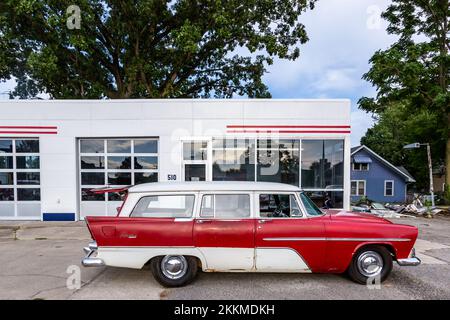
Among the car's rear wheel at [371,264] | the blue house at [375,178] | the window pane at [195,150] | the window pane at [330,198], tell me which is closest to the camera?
the car's rear wheel at [371,264]

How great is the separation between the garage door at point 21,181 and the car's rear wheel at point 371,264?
10422 mm

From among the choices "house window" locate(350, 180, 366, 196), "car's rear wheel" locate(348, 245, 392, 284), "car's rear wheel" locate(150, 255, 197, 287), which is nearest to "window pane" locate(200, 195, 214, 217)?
"car's rear wheel" locate(150, 255, 197, 287)

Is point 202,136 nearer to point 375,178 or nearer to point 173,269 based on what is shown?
point 173,269

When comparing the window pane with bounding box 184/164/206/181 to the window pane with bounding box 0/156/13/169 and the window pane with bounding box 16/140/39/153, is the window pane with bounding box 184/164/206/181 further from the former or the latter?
the window pane with bounding box 0/156/13/169

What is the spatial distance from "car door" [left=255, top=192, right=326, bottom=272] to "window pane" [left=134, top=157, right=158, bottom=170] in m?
6.61

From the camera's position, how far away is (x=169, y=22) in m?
13.5

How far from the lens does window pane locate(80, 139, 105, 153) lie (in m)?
10.3

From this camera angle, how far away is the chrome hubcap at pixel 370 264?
4469 mm

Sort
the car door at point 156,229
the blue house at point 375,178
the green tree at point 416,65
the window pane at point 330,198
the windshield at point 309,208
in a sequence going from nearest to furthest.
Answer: the car door at point 156,229
the windshield at point 309,208
the window pane at point 330,198
the green tree at point 416,65
the blue house at point 375,178

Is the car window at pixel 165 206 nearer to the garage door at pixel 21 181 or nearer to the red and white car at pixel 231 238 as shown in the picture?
the red and white car at pixel 231 238

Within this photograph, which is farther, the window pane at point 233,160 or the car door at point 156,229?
the window pane at point 233,160

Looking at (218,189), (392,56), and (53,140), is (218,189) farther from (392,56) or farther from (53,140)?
(392,56)

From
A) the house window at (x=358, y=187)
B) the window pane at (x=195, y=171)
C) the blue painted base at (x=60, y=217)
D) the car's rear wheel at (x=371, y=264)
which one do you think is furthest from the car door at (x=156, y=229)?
the house window at (x=358, y=187)

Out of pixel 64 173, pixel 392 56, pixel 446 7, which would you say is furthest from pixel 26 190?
pixel 446 7
